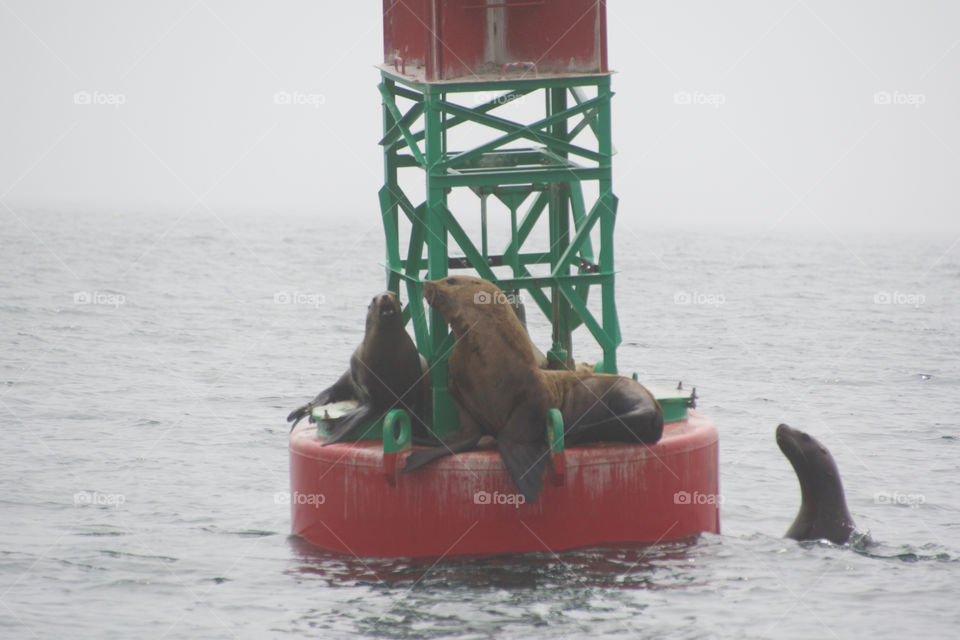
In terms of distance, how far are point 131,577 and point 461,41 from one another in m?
4.82

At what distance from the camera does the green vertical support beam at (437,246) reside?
1043 cm

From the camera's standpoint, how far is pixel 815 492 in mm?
11891

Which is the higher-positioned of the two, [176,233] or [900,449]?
[176,233]

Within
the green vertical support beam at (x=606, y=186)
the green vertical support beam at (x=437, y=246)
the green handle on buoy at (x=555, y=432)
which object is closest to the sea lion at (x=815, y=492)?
the green vertical support beam at (x=606, y=186)

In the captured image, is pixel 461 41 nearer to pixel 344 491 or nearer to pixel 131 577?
pixel 344 491

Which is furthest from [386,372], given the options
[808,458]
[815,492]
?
[815,492]

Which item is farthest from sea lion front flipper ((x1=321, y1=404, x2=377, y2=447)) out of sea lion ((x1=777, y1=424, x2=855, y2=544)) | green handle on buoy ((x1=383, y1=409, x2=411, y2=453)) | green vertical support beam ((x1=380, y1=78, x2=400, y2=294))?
sea lion ((x1=777, y1=424, x2=855, y2=544))

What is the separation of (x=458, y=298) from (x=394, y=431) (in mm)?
1055

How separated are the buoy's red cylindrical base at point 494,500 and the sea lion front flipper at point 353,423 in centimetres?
8

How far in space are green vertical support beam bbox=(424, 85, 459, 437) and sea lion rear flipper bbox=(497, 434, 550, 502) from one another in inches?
29.6

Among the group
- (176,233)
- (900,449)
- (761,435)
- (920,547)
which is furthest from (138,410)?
(176,233)

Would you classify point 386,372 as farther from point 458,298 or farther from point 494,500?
point 494,500

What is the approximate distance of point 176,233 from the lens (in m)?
59.4

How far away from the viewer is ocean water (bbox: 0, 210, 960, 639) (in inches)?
390
